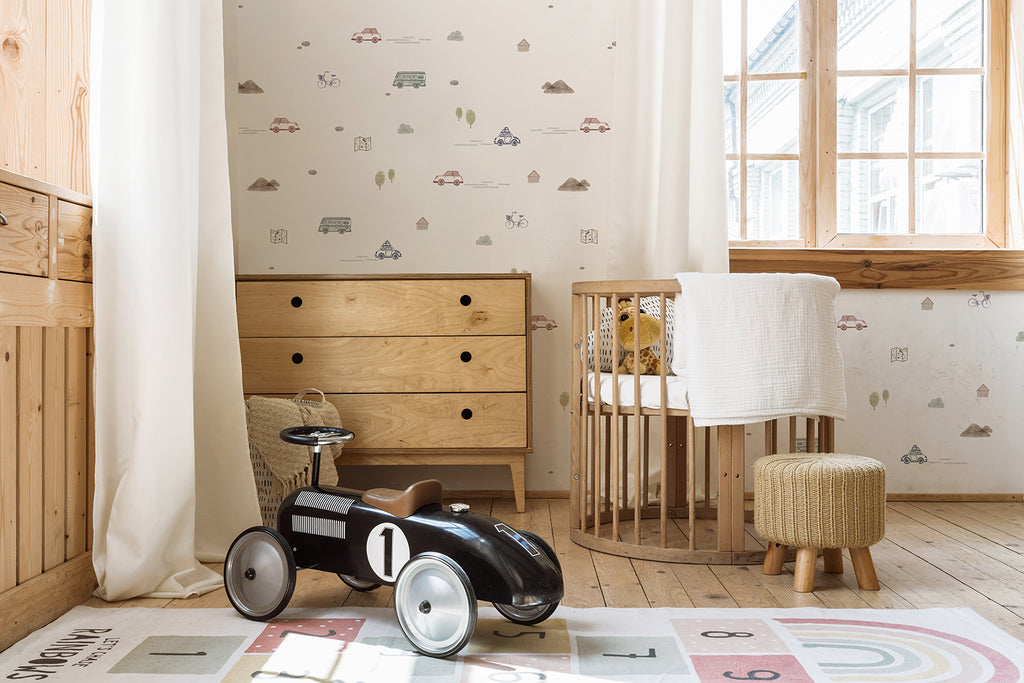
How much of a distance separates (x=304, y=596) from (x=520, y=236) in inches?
64.2

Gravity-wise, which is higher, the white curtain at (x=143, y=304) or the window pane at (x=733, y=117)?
the window pane at (x=733, y=117)

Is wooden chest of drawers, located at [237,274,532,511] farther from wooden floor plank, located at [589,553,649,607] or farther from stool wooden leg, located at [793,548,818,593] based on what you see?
stool wooden leg, located at [793,548,818,593]

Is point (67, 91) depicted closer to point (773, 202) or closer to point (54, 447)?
point (54, 447)

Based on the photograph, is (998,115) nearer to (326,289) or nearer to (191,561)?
(326,289)

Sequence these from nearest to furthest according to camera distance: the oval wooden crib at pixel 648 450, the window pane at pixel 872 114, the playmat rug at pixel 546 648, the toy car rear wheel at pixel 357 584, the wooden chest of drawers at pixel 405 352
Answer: the playmat rug at pixel 546 648 < the toy car rear wheel at pixel 357 584 < the oval wooden crib at pixel 648 450 < the wooden chest of drawers at pixel 405 352 < the window pane at pixel 872 114

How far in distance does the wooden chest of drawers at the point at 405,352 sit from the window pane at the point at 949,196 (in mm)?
1637

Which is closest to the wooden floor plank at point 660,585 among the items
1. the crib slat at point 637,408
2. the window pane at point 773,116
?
the crib slat at point 637,408

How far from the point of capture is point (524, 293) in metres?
2.73

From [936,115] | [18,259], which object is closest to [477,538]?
[18,259]

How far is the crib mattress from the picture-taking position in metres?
2.18

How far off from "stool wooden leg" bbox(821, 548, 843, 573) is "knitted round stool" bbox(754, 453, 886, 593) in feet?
0.35

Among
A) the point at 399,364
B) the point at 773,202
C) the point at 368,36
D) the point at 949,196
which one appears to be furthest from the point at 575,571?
the point at 949,196

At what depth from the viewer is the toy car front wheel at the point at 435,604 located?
4.71 ft

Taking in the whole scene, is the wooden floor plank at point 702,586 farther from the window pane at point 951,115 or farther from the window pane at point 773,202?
the window pane at point 951,115
